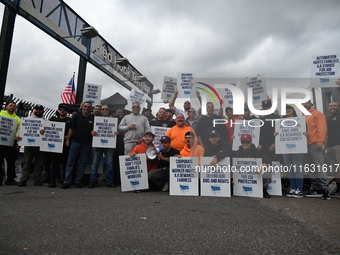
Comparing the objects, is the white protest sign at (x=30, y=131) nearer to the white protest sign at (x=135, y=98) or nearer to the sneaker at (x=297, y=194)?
the white protest sign at (x=135, y=98)

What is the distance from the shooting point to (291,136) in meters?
5.27

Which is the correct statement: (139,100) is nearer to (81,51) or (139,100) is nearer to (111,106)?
(111,106)

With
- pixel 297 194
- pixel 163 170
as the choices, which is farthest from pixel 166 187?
pixel 297 194

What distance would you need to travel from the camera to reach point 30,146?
6383 mm

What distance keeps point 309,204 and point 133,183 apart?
346 centimetres

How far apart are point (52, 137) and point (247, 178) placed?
4704 millimetres

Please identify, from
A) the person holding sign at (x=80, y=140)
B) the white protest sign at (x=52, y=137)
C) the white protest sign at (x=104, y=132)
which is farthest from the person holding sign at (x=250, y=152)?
the white protest sign at (x=52, y=137)

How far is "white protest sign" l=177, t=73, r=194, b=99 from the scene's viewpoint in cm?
873

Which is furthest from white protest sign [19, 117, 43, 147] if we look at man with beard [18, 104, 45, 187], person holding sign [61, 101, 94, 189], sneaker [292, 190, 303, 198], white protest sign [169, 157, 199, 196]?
sneaker [292, 190, 303, 198]

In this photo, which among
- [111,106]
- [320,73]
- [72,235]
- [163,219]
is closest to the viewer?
[72,235]

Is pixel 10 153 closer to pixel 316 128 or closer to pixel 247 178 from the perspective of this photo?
pixel 247 178

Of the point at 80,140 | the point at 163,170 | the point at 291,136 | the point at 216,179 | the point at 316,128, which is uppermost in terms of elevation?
the point at 316,128

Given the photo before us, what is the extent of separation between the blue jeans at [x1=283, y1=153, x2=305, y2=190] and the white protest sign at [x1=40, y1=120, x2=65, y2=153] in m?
5.29

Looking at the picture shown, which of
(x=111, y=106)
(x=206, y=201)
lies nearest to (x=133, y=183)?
(x=206, y=201)
